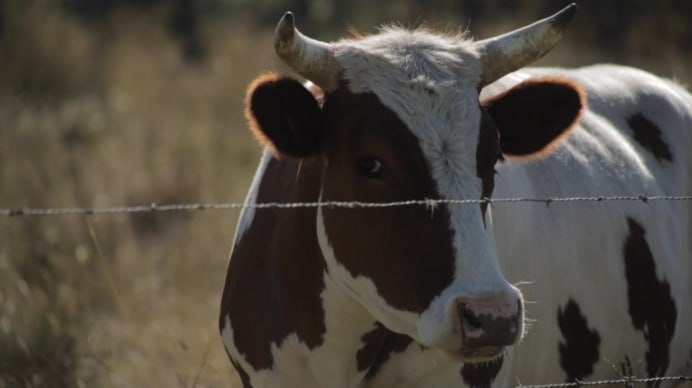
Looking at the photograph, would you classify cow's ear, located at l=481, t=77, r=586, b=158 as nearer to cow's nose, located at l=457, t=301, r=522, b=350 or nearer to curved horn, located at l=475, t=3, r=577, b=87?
curved horn, located at l=475, t=3, r=577, b=87

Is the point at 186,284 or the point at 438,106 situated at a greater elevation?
the point at 438,106

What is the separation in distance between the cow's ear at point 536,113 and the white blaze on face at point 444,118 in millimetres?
317

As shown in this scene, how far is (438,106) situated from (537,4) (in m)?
17.6

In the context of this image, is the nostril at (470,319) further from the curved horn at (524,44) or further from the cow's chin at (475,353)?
the curved horn at (524,44)

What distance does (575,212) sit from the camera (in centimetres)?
587

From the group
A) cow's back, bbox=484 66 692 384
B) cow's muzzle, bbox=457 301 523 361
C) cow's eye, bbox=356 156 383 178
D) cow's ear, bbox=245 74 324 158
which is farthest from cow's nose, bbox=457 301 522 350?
cow's back, bbox=484 66 692 384

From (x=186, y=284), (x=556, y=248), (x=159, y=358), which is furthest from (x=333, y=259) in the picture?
(x=186, y=284)

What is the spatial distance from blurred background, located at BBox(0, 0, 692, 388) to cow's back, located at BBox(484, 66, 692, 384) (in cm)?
77

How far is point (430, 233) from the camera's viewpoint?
4301 mm

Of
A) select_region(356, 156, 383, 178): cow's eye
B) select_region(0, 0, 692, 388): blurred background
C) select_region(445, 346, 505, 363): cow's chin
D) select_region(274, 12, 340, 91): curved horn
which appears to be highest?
select_region(274, 12, 340, 91): curved horn

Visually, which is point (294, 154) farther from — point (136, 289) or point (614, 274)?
point (136, 289)

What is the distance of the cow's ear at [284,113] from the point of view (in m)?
4.62

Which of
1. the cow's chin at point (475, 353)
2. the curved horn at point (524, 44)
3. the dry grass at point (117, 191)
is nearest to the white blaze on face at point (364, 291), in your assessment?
the cow's chin at point (475, 353)

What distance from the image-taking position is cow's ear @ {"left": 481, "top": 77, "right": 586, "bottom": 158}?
5031 mm
